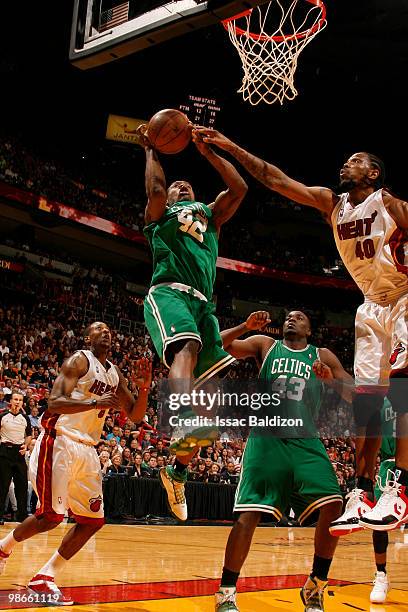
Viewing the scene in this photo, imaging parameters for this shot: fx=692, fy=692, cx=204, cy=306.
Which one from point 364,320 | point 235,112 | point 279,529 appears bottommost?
point 279,529

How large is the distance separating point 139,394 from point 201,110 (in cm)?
1904

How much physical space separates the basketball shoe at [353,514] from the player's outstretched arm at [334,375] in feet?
2.09

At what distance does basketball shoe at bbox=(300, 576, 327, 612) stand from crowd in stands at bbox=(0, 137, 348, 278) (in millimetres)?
16601

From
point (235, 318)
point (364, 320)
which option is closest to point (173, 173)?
point (235, 318)

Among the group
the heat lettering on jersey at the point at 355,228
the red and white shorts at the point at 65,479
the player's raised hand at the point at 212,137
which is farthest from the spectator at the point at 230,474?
the player's raised hand at the point at 212,137

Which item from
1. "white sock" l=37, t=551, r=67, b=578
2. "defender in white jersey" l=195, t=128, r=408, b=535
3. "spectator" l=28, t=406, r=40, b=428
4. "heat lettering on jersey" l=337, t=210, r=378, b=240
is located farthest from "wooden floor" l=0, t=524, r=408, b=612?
"heat lettering on jersey" l=337, t=210, r=378, b=240

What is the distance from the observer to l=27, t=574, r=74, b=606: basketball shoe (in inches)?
184

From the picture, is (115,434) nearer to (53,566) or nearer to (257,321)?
(53,566)

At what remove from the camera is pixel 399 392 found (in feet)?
13.4

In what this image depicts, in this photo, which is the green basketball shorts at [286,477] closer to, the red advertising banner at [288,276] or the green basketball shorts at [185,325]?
the green basketball shorts at [185,325]

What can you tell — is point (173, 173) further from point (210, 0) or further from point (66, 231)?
point (210, 0)

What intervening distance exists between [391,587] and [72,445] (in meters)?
3.35

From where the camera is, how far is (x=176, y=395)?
13.5 feet

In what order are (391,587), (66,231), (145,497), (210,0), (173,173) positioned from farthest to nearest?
(173,173)
(66,231)
(145,497)
(391,587)
(210,0)
